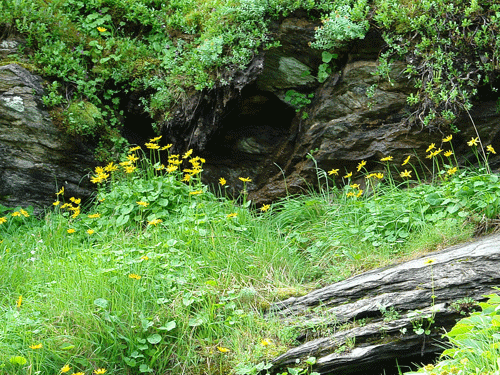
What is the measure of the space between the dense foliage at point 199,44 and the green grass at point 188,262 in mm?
864

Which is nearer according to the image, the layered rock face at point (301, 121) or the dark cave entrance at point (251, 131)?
the layered rock face at point (301, 121)

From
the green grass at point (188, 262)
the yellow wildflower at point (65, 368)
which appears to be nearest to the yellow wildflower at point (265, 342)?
the green grass at point (188, 262)

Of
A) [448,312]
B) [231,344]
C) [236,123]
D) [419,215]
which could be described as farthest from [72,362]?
[236,123]

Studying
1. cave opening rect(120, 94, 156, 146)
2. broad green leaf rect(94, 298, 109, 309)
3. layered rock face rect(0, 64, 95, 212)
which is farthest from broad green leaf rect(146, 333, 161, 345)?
cave opening rect(120, 94, 156, 146)

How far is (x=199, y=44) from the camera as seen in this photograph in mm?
5766

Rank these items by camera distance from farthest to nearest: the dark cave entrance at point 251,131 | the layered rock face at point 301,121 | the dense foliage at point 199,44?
the dark cave entrance at point 251,131, the layered rock face at point 301,121, the dense foliage at point 199,44

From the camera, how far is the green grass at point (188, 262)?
3.11m

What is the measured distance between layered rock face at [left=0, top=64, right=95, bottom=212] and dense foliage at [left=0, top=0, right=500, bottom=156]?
19cm

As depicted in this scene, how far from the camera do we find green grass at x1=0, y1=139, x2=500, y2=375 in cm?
311

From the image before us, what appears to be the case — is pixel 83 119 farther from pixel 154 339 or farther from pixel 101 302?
pixel 154 339

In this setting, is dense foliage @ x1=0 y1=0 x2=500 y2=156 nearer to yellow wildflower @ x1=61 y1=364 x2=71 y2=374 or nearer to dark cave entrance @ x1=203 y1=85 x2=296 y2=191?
dark cave entrance @ x1=203 y1=85 x2=296 y2=191

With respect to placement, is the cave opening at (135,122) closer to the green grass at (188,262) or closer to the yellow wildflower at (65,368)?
the green grass at (188,262)

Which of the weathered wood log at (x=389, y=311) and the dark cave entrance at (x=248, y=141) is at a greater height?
the dark cave entrance at (x=248, y=141)

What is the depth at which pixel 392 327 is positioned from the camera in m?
2.99
